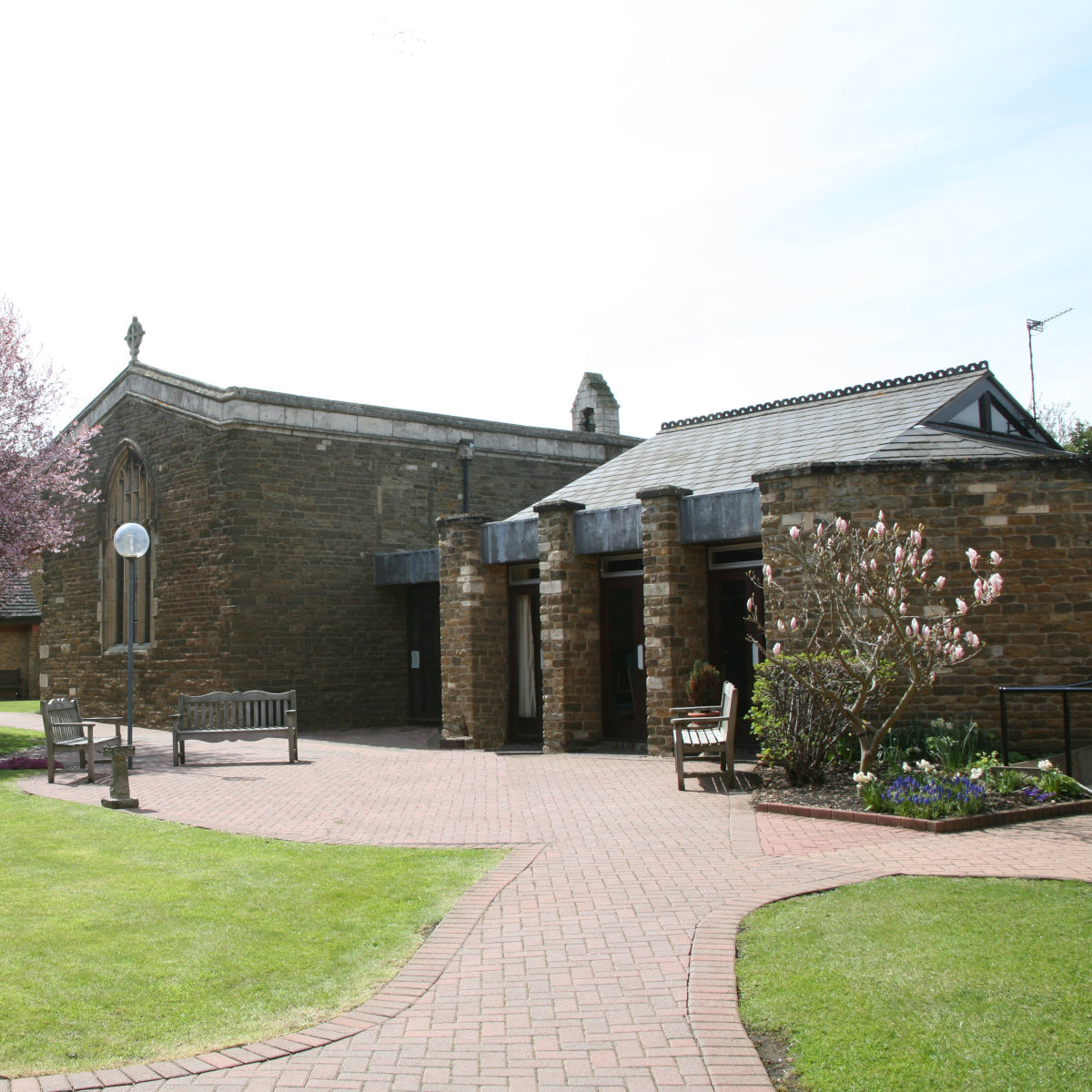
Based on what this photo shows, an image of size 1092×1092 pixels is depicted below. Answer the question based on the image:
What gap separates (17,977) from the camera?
5.12m

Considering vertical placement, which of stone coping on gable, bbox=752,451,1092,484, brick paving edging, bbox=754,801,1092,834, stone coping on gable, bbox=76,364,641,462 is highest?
stone coping on gable, bbox=76,364,641,462

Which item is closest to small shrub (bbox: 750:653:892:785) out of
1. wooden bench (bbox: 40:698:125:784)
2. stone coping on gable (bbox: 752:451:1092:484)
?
stone coping on gable (bbox: 752:451:1092:484)

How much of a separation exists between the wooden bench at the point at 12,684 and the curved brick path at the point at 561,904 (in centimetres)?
2404

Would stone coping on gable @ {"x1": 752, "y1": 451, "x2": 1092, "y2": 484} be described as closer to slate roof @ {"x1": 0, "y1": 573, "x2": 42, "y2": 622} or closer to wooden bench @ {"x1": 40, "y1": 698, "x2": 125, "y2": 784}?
wooden bench @ {"x1": 40, "y1": 698, "x2": 125, "y2": 784}

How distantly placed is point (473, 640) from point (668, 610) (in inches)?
146

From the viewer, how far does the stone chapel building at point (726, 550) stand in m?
11.3

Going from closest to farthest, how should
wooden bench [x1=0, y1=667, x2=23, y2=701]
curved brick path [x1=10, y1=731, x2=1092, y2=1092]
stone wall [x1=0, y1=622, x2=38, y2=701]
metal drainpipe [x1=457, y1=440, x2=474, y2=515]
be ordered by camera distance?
curved brick path [x1=10, y1=731, x2=1092, y2=1092]
metal drainpipe [x1=457, y1=440, x2=474, y2=515]
wooden bench [x1=0, y1=667, x2=23, y2=701]
stone wall [x1=0, y1=622, x2=38, y2=701]

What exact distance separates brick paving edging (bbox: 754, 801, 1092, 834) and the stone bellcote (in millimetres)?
19676

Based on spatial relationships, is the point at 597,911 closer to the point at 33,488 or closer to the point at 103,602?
the point at 33,488

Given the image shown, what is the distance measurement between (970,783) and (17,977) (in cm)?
709

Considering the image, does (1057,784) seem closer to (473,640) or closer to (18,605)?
(473,640)

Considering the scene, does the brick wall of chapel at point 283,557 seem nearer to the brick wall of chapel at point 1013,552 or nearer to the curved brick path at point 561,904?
the curved brick path at point 561,904

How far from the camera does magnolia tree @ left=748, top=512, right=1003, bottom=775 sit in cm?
972

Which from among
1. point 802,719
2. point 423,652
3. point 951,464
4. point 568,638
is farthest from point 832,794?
point 423,652
